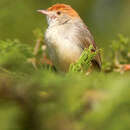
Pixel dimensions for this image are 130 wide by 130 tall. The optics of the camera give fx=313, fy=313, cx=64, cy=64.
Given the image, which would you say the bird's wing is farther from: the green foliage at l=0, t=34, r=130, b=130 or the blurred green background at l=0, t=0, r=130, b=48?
the green foliage at l=0, t=34, r=130, b=130

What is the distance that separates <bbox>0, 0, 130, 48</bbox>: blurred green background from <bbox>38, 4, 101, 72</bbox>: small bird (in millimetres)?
336

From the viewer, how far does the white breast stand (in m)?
3.35

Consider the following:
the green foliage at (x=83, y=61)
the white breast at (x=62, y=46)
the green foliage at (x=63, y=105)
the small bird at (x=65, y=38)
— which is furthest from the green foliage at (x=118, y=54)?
the green foliage at (x=63, y=105)

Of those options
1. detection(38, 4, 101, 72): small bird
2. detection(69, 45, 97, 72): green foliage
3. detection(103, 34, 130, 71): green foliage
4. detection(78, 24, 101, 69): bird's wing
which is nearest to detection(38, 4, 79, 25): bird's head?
detection(38, 4, 101, 72): small bird

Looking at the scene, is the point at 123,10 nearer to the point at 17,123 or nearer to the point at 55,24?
the point at 55,24

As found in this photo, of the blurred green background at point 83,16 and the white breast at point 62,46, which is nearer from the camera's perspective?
the white breast at point 62,46

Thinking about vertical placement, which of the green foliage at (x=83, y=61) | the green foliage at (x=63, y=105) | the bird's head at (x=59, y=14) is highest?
the green foliage at (x=63, y=105)

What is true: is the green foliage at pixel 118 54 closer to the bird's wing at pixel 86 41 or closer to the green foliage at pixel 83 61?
the bird's wing at pixel 86 41

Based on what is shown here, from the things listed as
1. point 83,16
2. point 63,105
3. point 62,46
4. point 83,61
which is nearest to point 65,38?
point 62,46

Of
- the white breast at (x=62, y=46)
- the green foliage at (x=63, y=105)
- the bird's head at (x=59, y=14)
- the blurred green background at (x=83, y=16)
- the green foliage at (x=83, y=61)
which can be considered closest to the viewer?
the green foliage at (x=63, y=105)

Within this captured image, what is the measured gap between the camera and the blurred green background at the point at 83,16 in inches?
165

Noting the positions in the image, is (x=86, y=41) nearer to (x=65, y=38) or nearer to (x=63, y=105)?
(x=65, y=38)

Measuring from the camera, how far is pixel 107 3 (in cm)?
538

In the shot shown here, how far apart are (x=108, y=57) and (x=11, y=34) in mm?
1525
